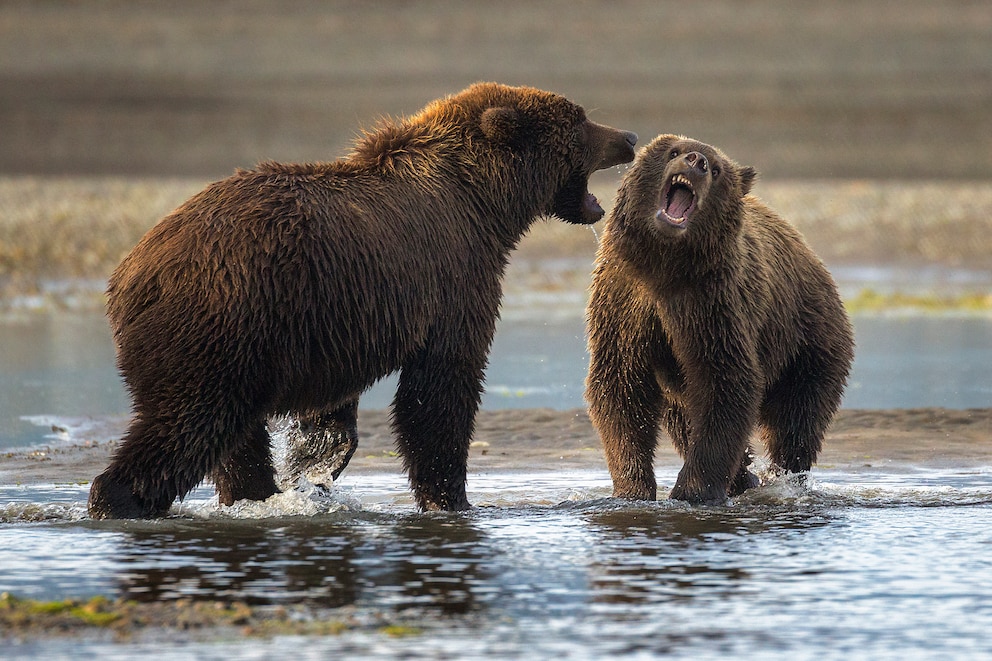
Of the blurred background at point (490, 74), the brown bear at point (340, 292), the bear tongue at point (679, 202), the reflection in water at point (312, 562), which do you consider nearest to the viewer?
the reflection in water at point (312, 562)

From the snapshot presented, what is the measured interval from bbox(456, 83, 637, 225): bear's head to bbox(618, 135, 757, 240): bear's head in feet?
1.28

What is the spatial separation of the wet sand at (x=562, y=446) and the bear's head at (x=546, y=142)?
6.57 ft

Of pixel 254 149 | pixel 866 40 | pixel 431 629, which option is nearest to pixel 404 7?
pixel 866 40

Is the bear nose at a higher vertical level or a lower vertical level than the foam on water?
higher

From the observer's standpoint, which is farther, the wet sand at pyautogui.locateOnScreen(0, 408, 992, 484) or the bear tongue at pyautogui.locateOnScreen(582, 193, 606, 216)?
the wet sand at pyautogui.locateOnScreen(0, 408, 992, 484)

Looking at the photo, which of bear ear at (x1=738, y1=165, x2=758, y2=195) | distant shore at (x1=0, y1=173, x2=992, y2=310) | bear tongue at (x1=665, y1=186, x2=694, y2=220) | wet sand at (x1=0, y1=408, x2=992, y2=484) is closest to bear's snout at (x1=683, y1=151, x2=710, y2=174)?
bear tongue at (x1=665, y1=186, x2=694, y2=220)

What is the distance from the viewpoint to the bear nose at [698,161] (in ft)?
26.2

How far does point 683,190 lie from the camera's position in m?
8.12

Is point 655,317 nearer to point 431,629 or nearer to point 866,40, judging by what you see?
point 431,629

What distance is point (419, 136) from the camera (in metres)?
8.25

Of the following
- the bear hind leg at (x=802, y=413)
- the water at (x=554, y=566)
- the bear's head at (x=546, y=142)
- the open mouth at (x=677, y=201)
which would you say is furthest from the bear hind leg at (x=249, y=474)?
the bear hind leg at (x=802, y=413)

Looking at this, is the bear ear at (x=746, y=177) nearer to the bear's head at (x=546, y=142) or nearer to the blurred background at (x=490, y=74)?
the bear's head at (x=546, y=142)

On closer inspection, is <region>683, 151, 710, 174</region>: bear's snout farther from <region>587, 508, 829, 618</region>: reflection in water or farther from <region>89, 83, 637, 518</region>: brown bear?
<region>587, 508, 829, 618</region>: reflection in water

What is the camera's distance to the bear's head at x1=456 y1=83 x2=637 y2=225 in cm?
832
